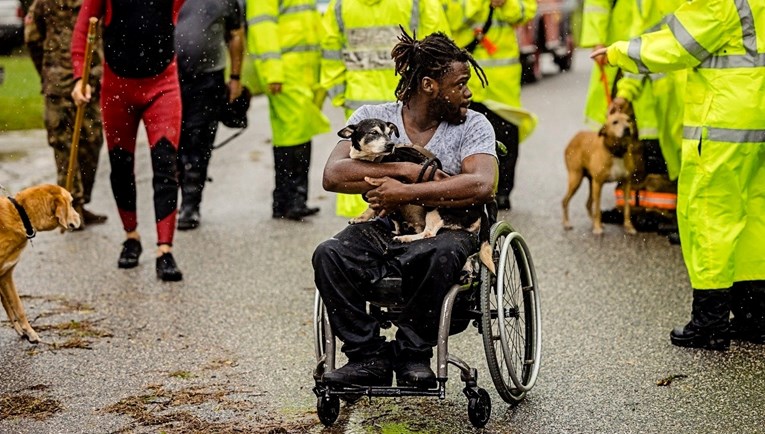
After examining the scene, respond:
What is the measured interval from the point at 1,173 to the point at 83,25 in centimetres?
461

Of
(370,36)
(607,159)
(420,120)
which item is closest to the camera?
(420,120)

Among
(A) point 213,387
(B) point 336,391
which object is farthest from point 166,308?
(B) point 336,391

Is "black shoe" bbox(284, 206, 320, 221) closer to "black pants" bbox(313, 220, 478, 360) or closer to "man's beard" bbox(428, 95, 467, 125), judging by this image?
"man's beard" bbox(428, 95, 467, 125)

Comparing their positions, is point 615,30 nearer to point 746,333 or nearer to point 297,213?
point 297,213

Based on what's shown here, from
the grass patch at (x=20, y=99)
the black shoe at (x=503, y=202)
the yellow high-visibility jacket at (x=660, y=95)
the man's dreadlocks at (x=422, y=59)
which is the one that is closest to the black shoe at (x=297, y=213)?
the black shoe at (x=503, y=202)

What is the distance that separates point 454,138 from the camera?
5191mm

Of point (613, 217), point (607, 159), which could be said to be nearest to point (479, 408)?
point (607, 159)

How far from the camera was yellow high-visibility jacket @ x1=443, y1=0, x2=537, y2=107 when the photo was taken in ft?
29.8

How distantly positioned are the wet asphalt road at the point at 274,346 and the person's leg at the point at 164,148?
21 centimetres

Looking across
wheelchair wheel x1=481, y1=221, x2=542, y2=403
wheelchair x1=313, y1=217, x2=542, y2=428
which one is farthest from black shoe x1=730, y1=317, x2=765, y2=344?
wheelchair x1=313, y1=217, x2=542, y2=428

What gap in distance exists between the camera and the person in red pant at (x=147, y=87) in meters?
7.82

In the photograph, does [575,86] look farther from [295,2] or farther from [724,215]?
[724,215]

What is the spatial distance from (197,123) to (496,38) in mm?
2538

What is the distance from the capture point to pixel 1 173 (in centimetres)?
1212
